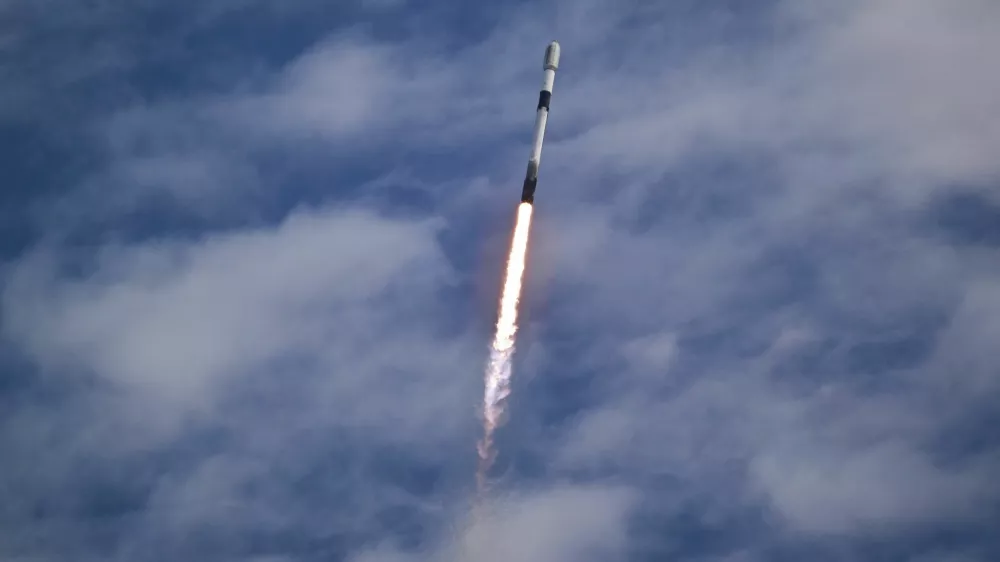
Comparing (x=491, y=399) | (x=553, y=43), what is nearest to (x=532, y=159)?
(x=553, y=43)

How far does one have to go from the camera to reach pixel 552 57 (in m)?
114

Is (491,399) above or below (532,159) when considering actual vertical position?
below

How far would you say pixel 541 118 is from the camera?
4385 inches

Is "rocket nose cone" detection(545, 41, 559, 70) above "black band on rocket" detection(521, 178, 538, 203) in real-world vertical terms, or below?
above

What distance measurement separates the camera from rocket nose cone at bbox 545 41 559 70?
114m

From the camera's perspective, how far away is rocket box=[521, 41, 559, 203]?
10762 centimetres

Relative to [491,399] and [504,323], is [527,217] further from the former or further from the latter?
[491,399]

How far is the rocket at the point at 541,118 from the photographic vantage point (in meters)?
108

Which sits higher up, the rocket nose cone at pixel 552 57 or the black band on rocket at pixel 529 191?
the rocket nose cone at pixel 552 57

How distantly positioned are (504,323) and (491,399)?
7794 millimetres

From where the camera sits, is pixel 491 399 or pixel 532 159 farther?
pixel 491 399

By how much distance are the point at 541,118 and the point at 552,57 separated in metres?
6.00

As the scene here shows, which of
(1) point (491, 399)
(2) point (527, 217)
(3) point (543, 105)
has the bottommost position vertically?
(1) point (491, 399)

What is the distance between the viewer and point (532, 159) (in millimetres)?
108750
